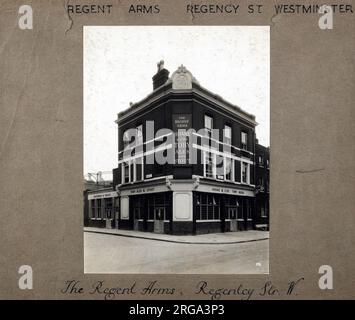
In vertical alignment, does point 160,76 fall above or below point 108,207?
above

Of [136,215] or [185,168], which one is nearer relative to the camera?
[185,168]

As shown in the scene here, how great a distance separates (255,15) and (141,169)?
3944 millimetres

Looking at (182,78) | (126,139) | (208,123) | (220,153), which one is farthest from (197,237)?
(182,78)

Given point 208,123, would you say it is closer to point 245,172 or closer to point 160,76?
point 245,172

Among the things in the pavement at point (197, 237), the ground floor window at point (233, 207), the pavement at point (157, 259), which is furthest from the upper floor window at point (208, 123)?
the pavement at point (157, 259)

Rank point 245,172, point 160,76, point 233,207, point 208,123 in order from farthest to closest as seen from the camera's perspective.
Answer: point 233,207, point 208,123, point 245,172, point 160,76

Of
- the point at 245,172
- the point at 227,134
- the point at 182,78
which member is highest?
the point at 182,78

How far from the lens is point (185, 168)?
273 inches

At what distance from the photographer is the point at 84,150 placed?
5.11 metres

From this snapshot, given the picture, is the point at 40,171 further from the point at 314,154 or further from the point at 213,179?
the point at 314,154

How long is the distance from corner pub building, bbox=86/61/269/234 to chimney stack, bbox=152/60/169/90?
0.06 feet

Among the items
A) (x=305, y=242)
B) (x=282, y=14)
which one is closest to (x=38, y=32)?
(x=282, y=14)

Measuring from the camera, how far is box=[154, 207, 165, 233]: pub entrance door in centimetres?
715

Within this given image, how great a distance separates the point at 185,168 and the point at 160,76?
2.16 metres
